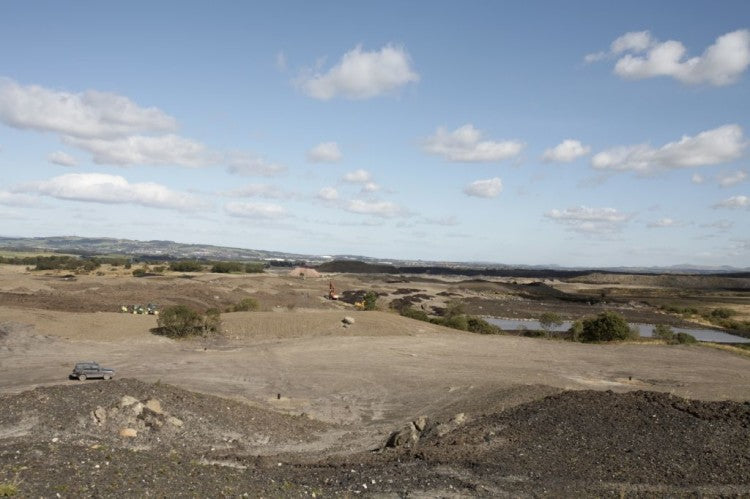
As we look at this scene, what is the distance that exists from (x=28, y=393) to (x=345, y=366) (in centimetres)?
2114

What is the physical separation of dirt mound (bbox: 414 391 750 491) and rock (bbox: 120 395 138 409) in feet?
34.2

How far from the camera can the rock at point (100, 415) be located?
779 inches

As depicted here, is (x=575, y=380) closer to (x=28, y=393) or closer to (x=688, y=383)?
(x=688, y=383)

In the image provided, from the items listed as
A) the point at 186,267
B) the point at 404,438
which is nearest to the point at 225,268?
the point at 186,267

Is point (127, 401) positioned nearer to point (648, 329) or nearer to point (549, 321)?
point (549, 321)

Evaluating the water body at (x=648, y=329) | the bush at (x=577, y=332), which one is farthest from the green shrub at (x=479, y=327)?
the water body at (x=648, y=329)

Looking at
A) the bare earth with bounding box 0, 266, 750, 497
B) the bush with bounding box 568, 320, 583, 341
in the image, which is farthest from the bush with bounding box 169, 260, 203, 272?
the bush with bounding box 568, 320, 583, 341

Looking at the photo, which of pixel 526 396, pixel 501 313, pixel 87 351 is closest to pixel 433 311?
pixel 501 313

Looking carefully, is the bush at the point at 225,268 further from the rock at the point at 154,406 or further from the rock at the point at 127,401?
the rock at the point at 154,406

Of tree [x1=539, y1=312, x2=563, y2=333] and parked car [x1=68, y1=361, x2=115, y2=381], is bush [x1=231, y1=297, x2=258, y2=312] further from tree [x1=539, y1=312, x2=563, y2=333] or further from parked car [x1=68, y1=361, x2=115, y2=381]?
tree [x1=539, y1=312, x2=563, y2=333]

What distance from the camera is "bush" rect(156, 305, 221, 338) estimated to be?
51375 millimetres

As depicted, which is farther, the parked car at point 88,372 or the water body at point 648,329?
the water body at point 648,329

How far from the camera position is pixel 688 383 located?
3697cm

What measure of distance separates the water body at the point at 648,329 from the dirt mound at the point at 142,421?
211 ft
